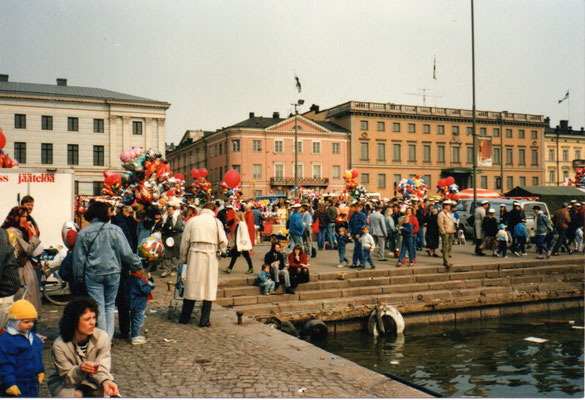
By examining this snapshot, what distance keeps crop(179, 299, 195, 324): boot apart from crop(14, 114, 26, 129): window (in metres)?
51.3

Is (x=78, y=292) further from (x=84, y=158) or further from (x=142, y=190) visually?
(x=84, y=158)

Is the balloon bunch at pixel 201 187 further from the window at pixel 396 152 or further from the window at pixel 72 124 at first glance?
the window at pixel 396 152

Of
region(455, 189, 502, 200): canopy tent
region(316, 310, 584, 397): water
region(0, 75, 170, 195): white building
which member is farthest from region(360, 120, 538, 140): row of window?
region(316, 310, 584, 397): water

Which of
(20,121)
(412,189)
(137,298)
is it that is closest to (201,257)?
(137,298)

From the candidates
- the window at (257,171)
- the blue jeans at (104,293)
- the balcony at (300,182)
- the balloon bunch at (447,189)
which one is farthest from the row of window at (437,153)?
the blue jeans at (104,293)

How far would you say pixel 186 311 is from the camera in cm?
877

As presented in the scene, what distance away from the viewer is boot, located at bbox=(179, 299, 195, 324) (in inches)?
344

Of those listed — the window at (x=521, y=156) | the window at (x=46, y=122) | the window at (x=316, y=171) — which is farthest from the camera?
the window at (x=521, y=156)

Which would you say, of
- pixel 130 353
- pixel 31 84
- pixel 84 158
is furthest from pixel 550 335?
pixel 31 84

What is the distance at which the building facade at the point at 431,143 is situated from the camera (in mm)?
66625

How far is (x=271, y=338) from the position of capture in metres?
8.19

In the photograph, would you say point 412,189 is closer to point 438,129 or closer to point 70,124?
point 70,124

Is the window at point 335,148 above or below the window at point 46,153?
above

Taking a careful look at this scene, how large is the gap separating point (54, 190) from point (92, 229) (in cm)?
496
